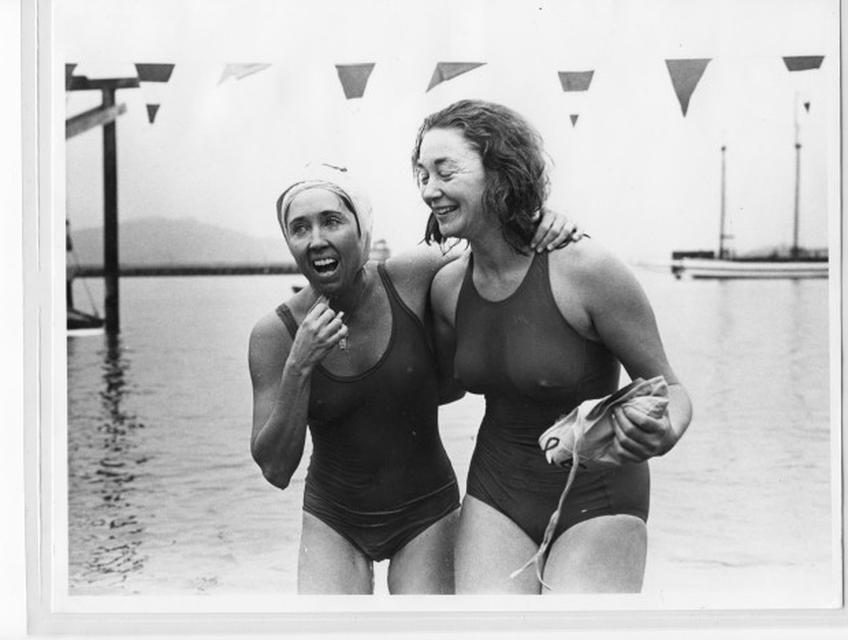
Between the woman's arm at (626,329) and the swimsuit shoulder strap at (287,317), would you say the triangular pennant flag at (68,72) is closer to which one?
the swimsuit shoulder strap at (287,317)

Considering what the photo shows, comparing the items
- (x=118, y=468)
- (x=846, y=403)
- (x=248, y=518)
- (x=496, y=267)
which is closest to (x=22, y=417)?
(x=118, y=468)

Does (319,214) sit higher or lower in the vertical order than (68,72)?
lower

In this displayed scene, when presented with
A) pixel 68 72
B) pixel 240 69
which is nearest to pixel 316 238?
pixel 240 69

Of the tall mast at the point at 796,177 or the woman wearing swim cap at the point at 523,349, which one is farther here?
the tall mast at the point at 796,177

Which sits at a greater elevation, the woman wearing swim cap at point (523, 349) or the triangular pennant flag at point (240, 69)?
the triangular pennant flag at point (240, 69)

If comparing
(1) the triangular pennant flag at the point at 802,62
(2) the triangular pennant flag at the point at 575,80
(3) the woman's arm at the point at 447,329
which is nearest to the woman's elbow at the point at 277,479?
(3) the woman's arm at the point at 447,329

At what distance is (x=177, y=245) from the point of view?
315cm

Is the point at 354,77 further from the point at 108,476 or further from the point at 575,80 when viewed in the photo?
the point at 108,476

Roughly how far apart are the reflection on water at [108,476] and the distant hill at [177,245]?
0.25m

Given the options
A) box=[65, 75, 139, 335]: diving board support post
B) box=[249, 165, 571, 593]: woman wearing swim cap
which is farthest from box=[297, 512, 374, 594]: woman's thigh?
box=[65, 75, 139, 335]: diving board support post

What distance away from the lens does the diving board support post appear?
3141 millimetres

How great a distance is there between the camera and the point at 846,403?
3.23 meters

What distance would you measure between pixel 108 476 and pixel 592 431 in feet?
3.86

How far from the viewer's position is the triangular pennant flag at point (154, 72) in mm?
3146
